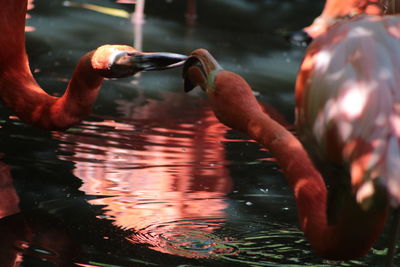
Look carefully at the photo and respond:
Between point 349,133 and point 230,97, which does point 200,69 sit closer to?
point 230,97

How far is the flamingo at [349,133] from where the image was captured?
6.20 feet

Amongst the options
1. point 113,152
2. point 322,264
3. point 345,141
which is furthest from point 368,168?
point 113,152

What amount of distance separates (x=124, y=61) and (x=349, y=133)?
1.11 metres

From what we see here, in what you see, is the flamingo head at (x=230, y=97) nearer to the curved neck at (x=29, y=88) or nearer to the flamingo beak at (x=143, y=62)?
the flamingo beak at (x=143, y=62)

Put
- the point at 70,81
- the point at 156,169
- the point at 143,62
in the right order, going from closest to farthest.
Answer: the point at 143,62 < the point at 70,81 < the point at 156,169

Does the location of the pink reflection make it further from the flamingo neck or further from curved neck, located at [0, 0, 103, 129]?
the flamingo neck

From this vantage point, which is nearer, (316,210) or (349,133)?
(349,133)

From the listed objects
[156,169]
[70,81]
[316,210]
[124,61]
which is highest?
[124,61]

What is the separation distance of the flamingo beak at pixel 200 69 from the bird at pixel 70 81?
0.12 meters

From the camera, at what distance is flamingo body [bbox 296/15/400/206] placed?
1.89 meters

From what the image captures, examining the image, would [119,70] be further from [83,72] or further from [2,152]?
[2,152]

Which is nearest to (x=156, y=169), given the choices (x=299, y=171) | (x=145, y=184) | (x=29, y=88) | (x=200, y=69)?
(x=145, y=184)

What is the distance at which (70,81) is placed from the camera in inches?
119

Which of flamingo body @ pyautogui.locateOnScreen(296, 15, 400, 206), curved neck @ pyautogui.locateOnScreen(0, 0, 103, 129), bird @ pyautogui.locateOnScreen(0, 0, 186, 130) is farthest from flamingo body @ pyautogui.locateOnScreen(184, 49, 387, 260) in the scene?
curved neck @ pyautogui.locateOnScreen(0, 0, 103, 129)
